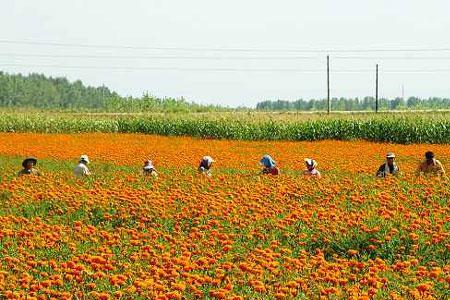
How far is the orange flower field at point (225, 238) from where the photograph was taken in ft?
24.9

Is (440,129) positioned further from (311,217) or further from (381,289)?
(381,289)

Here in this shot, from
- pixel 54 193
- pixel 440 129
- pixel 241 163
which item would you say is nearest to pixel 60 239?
pixel 54 193

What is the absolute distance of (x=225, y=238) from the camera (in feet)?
30.9

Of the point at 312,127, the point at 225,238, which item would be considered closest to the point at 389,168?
the point at 225,238

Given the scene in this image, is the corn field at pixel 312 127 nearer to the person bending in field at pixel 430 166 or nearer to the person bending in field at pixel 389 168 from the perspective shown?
the person bending in field at pixel 430 166

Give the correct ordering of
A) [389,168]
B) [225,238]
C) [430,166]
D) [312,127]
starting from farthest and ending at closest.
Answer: [312,127]
[430,166]
[389,168]
[225,238]

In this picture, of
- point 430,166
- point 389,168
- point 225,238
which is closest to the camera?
point 225,238

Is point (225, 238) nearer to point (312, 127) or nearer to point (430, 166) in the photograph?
point (430, 166)

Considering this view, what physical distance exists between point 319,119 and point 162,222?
31.7m

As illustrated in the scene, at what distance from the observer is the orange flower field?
7.58m

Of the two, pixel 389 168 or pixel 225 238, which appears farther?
pixel 389 168

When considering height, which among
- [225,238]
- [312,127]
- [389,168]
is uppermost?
[312,127]

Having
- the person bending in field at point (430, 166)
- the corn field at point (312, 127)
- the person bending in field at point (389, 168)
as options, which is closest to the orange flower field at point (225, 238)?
the person bending in field at point (389, 168)

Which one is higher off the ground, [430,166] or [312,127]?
[312,127]
